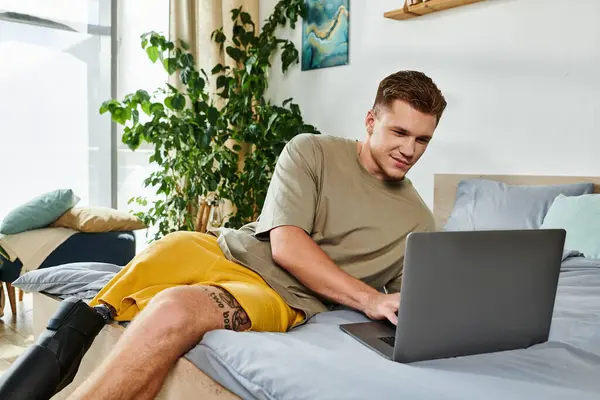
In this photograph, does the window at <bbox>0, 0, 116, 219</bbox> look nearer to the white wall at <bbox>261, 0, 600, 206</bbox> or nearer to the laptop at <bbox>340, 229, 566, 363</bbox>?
the white wall at <bbox>261, 0, 600, 206</bbox>

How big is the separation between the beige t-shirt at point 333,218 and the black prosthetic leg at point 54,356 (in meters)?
0.37

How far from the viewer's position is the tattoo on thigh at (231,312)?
1.24m

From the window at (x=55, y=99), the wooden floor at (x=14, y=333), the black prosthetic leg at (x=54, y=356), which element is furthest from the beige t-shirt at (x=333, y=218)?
the window at (x=55, y=99)

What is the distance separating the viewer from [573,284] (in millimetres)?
1729

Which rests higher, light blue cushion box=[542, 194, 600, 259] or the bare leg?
light blue cushion box=[542, 194, 600, 259]

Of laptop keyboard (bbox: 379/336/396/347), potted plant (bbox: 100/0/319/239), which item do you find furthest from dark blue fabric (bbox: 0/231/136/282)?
laptop keyboard (bbox: 379/336/396/347)

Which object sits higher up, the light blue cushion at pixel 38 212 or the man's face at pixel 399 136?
the man's face at pixel 399 136

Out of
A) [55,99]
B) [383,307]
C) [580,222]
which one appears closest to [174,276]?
[383,307]

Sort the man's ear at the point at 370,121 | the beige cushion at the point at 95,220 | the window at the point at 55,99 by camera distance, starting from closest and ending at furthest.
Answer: the man's ear at the point at 370,121
the beige cushion at the point at 95,220
the window at the point at 55,99

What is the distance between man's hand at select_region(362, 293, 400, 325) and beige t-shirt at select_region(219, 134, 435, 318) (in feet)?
0.55

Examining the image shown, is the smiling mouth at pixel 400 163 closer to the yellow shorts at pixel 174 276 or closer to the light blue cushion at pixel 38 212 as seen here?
the yellow shorts at pixel 174 276

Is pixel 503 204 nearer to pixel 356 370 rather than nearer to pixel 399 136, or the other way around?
pixel 399 136

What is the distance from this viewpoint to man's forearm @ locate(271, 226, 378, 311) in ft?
4.48

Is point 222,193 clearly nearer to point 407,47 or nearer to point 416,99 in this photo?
point 407,47
